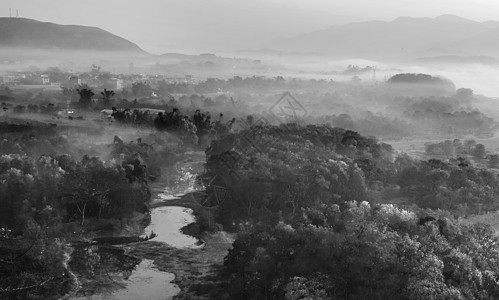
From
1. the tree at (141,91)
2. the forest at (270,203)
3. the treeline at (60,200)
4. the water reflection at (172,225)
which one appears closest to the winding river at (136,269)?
the water reflection at (172,225)

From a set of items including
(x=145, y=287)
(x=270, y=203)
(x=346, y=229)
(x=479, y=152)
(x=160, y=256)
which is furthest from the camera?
(x=479, y=152)

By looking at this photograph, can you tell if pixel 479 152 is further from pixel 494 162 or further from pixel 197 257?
pixel 197 257

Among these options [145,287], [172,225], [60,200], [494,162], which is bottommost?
[145,287]

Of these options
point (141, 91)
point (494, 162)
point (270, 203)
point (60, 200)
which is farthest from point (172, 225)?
point (141, 91)

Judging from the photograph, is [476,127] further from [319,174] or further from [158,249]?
[158,249]

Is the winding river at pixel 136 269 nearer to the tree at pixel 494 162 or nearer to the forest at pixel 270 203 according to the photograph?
the forest at pixel 270 203

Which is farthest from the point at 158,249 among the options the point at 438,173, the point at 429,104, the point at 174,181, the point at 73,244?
the point at 429,104

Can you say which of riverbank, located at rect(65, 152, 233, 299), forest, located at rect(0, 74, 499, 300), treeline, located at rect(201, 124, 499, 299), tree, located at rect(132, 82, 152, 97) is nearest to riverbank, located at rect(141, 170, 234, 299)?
riverbank, located at rect(65, 152, 233, 299)
